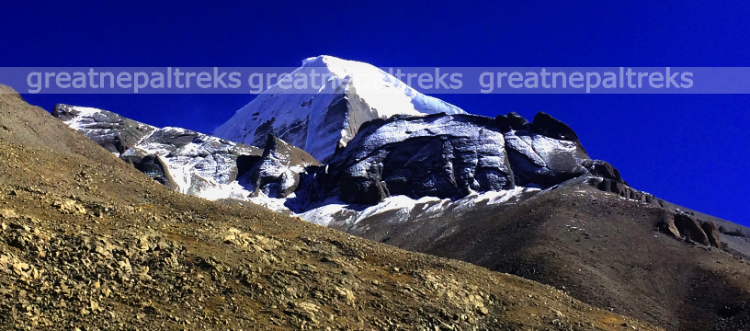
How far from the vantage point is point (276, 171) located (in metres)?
155

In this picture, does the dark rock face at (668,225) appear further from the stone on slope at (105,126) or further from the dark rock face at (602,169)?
the stone on slope at (105,126)

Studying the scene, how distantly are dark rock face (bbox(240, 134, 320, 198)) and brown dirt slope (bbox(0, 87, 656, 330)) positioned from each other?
10927 cm

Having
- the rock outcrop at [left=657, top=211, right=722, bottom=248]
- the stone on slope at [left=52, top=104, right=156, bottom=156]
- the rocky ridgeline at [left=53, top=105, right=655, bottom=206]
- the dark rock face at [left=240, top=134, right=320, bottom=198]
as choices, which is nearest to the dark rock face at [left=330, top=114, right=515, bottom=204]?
the rocky ridgeline at [left=53, top=105, right=655, bottom=206]

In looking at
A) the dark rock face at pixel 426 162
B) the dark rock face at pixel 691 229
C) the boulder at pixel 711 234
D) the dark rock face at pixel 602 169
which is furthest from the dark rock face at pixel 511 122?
the boulder at pixel 711 234

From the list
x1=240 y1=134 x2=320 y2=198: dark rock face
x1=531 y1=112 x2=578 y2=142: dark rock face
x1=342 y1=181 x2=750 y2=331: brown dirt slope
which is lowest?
x1=342 y1=181 x2=750 y2=331: brown dirt slope

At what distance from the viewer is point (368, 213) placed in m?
126

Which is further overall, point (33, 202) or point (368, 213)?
point (368, 213)

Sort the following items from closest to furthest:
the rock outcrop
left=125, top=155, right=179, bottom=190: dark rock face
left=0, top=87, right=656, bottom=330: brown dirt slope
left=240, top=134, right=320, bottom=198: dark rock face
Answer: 1. left=0, top=87, right=656, bottom=330: brown dirt slope
2. the rock outcrop
3. left=125, top=155, right=179, bottom=190: dark rock face
4. left=240, top=134, right=320, bottom=198: dark rock face

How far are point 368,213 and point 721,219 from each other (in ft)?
243

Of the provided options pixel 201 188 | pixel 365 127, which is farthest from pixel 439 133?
pixel 201 188

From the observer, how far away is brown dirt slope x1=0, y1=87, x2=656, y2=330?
20.6 m

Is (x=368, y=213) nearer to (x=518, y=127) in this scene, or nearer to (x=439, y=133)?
(x=439, y=133)

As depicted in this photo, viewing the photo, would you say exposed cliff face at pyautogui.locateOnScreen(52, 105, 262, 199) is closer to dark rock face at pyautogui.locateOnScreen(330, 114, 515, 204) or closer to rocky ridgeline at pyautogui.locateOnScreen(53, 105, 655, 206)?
rocky ridgeline at pyautogui.locateOnScreen(53, 105, 655, 206)

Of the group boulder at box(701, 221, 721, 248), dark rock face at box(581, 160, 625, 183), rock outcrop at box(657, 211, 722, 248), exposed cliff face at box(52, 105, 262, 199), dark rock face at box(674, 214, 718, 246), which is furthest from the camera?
exposed cliff face at box(52, 105, 262, 199)
